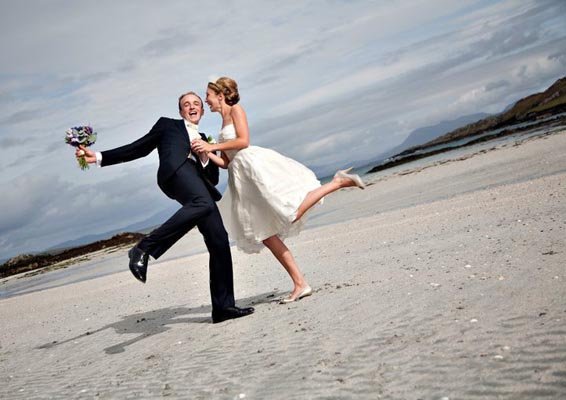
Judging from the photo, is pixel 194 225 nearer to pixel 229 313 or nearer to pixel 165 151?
pixel 165 151

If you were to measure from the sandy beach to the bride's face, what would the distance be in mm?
2446

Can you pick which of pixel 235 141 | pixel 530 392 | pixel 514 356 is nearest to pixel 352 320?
pixel 514 356

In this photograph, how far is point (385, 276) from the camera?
6305mm

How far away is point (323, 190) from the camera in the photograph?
6.20 m

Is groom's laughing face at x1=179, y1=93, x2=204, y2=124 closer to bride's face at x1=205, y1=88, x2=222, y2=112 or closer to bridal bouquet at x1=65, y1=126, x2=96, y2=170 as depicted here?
bride's face at x1=205, y1=88, x2=222, y2=112

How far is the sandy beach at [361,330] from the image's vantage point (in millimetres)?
3201

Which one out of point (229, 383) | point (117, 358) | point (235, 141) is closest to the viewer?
point (229, 383)

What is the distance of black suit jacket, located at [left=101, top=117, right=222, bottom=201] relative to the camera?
5957mm

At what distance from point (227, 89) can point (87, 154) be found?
183cm

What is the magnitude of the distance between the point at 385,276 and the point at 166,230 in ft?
8.63

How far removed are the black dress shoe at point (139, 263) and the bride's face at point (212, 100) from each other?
1.88m

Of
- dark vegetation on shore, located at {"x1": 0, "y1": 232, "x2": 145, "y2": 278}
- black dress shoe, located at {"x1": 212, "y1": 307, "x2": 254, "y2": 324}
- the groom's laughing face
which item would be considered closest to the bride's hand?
the groom's laughing face

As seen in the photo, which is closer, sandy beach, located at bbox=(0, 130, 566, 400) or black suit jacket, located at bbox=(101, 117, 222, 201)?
sandy beach, located at bbox=(0, 130, 566, 400)

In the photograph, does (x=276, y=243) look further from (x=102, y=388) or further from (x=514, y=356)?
(x=514, y=356)
